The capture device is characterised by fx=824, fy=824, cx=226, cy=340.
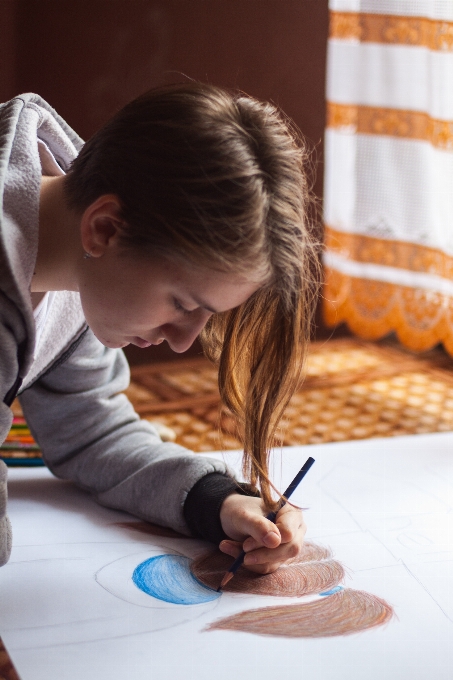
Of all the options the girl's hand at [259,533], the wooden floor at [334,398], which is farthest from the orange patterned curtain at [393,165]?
the girl's hand at [259,533]

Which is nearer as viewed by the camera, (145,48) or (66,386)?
(66,386)

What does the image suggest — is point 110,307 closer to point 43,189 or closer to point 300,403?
point 43,189

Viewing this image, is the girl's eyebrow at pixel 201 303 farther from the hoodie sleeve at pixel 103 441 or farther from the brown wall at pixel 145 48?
the brown wall at pixel 145 48

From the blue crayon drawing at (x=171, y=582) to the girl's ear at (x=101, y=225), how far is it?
25 centimetres

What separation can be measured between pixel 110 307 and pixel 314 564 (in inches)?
10.4

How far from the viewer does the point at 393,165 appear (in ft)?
4.26

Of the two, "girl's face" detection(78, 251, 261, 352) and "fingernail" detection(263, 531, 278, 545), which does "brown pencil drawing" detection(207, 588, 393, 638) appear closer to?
"fingernail" detection(263, 531, 278, 545)

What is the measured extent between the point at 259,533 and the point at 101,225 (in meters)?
0.27

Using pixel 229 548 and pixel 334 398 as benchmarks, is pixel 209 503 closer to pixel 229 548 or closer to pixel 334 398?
pixel 229 548

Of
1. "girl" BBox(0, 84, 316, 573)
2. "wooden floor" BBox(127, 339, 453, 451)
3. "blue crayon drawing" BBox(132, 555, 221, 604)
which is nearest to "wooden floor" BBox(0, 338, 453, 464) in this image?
"wooden floor" BBox(127, 339, 453, 451)

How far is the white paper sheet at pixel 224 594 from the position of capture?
0.53m

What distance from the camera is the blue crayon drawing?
0.61 metres

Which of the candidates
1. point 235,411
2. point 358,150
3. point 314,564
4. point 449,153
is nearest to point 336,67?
point 358,150

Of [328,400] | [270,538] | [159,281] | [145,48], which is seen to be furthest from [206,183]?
[145,48]
